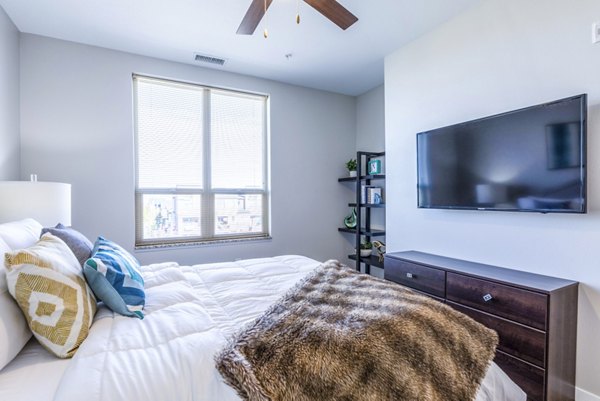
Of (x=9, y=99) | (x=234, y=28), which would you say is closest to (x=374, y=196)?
(x=234, y=28)

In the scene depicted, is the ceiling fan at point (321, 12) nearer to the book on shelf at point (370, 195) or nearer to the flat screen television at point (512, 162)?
the flat screen television at point (512, 162)

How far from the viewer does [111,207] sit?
2945 mm

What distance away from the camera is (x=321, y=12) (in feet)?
6.14

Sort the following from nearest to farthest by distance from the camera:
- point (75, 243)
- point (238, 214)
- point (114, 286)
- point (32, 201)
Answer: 1. point (114, 286)
2. point (75, 243)
3. point (32, 201)
4. point (238, 214)

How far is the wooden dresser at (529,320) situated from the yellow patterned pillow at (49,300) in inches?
83.9

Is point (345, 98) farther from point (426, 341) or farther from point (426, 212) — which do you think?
point (426, 341)

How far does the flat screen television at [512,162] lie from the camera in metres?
1.73

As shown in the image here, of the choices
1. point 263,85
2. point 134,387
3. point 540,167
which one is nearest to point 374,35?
point 263,85

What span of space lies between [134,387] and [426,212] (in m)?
2.55

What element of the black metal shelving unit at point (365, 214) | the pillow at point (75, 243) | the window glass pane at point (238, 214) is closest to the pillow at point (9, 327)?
the pillow at point (75, 243)

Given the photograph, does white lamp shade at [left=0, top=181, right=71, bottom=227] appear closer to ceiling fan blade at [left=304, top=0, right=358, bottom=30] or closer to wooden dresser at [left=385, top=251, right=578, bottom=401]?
ceiling fan blade at [left=304, top=0, right=358, bottom=30]

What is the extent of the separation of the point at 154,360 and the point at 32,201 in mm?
1685

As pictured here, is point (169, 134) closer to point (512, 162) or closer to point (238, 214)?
point (238, 214)

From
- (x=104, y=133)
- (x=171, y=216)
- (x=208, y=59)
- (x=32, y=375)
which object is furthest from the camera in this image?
(x=171, y=216)
